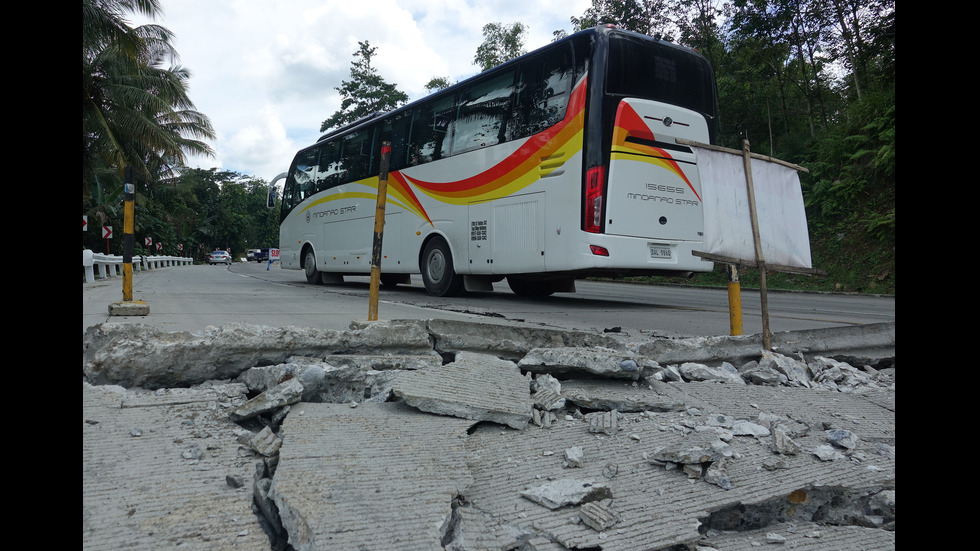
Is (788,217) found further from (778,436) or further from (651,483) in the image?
(651,483)

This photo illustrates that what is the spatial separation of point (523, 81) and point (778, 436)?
7126 mm

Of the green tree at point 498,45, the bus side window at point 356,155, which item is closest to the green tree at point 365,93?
the green tree at point 498,45

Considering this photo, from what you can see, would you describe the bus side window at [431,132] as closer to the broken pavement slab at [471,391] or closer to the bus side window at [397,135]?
the bus side window at [397,135]

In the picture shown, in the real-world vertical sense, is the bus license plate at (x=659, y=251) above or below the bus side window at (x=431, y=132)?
below

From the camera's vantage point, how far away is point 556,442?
100 inches

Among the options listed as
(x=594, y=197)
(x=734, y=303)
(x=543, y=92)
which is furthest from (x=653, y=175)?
(x=734, y=303)

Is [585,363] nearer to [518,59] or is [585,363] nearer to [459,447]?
[459,447]

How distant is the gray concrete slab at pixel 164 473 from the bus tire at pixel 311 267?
11.4 meters

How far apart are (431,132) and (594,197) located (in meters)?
3.88

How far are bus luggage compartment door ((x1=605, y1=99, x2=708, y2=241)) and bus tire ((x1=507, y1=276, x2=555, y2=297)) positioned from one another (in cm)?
303

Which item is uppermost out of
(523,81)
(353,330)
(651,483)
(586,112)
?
(523,81)

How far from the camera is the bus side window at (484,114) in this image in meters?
8.91
